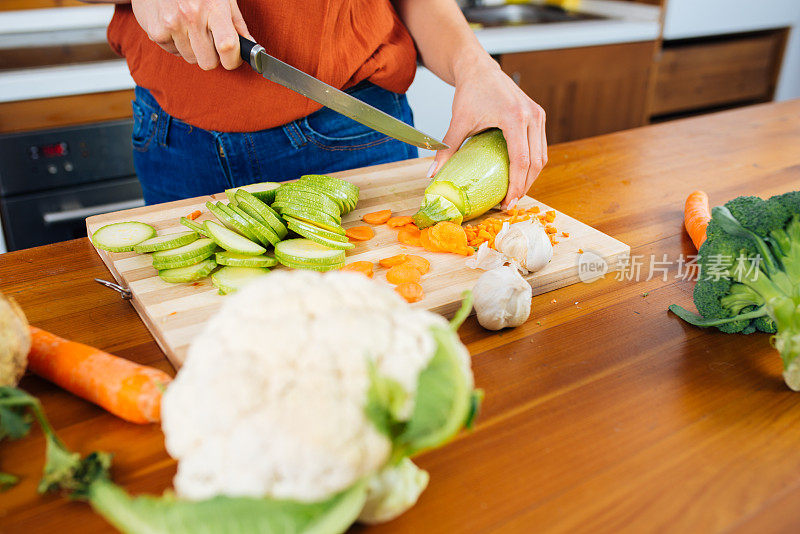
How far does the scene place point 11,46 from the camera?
2.74 meters

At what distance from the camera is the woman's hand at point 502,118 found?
1.54m

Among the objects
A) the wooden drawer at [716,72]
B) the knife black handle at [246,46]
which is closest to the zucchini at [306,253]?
the knife black handle at [246,46]

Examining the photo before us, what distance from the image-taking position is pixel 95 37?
2.91m

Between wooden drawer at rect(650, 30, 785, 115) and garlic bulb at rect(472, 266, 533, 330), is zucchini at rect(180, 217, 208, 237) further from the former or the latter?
wooden drawer at rect(650, 30, 785, 115)

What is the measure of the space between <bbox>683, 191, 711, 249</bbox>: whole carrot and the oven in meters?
2.26

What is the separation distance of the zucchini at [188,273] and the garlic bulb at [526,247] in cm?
60

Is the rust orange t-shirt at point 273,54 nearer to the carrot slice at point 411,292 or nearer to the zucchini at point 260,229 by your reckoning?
the zucchini at point 260,229

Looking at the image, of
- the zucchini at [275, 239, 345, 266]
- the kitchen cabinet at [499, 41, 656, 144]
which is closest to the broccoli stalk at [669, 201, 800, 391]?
the zucchini at [275, 239, 345, 266]

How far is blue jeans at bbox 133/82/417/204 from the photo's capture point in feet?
5.36

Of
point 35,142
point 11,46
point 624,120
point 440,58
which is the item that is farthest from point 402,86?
point 624,120

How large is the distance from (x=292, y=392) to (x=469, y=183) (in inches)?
39.3

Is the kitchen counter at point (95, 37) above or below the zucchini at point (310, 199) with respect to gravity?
above

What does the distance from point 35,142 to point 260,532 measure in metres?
2.47

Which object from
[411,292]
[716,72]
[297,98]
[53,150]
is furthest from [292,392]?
[716,72]
